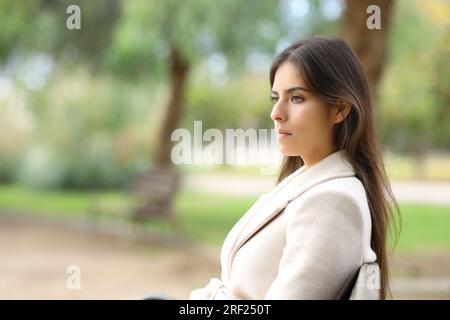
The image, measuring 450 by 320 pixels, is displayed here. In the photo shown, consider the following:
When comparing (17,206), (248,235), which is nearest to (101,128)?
(17,206)

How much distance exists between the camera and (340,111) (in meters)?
1.32

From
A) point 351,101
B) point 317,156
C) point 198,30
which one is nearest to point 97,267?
point 198,30

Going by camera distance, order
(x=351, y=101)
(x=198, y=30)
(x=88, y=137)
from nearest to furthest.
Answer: (x=351, y=101) → (x=198, y=30) → (x=88, y=137)

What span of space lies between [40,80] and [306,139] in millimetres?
10068

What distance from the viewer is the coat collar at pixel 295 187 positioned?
4.23ft

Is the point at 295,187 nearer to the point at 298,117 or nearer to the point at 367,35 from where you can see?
the point at 298,117

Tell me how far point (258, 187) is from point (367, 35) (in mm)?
13267

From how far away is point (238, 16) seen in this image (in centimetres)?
795

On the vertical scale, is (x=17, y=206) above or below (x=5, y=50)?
below

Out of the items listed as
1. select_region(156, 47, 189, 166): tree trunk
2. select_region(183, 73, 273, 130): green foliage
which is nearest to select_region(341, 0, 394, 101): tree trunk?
A: select_region(156, 47, 189, 166): tree trunk

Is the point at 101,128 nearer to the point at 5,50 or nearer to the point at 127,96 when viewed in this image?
the point at 127,96

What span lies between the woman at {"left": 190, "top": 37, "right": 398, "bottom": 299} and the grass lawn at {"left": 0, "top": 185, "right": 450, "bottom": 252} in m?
6.73
